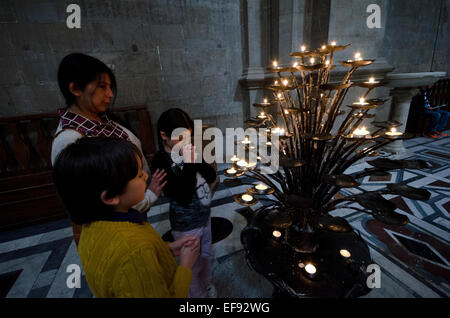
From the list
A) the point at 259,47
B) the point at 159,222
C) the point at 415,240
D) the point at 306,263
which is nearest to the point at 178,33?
the point at 259,47

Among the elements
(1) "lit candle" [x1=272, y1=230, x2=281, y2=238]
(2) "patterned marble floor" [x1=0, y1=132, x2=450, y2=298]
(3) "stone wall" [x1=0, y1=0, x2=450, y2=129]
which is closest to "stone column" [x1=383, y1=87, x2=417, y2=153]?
(3) "stone wall" [x1=0, y1=0, x2=450, y2=129]

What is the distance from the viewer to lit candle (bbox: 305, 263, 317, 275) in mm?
1235

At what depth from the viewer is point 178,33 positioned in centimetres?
376

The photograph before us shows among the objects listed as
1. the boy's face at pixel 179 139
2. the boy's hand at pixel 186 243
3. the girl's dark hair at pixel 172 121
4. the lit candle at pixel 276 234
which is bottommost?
the lit candle at pixel 276 234

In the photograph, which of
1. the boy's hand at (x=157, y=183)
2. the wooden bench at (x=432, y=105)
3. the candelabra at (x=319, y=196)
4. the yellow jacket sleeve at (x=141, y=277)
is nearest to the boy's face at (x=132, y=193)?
the yellow jacket sleeve at (x=141, y=277)

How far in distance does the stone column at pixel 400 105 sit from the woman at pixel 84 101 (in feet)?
17.0

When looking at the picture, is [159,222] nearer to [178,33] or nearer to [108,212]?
[108,212]

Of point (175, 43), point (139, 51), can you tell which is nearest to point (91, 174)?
point (139, 51)

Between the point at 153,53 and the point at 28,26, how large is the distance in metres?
1.88

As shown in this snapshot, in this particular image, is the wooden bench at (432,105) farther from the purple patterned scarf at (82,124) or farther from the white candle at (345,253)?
the purple patterned scarf at (82,124)

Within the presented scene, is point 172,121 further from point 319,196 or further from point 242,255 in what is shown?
point 242,255

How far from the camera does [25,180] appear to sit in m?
2.79

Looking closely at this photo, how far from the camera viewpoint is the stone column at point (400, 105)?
13.1 ft

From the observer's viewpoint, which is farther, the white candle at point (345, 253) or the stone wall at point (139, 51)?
the stone wall at point (139, 51)
